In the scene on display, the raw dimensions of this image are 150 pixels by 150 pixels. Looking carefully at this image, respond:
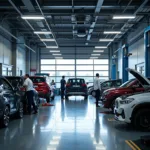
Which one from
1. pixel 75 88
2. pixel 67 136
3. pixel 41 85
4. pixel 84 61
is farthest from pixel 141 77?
pixel 84 61

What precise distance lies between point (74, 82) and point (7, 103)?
39.0 ft

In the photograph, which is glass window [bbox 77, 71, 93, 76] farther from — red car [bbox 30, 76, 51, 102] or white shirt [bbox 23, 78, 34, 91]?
white shirt [bbox 23, 78, 34, 91]

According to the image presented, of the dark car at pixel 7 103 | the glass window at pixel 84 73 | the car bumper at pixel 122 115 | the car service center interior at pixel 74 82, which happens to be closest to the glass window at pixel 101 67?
the car service center interior at pixel 74 82

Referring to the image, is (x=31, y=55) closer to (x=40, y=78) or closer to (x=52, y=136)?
(x=40, y=78)

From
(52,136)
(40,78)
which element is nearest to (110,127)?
(52,136)

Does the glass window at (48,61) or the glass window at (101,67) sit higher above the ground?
the glass window at (48,61)

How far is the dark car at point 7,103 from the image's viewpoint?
769 cm

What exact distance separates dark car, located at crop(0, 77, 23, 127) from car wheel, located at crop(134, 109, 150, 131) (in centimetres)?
364

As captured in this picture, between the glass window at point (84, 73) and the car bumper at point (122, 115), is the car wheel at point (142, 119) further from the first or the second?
the glass window at point (84, 73)

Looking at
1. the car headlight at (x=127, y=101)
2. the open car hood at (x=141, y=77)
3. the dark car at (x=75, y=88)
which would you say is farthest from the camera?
the dark car at (x=75, y=88)

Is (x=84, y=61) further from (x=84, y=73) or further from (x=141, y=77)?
(x=141, y=77)

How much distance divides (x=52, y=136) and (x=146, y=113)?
263cm

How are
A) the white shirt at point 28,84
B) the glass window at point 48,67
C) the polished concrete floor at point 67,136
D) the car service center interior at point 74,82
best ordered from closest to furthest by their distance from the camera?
the polished concrete floor at point 67,136
the car service center interior at point 74,82
the white shirt at point 28,84
the glass window at point 48,67

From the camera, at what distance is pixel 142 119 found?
759 centimetres
